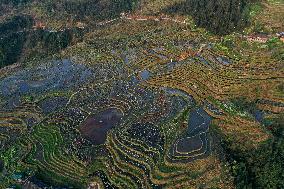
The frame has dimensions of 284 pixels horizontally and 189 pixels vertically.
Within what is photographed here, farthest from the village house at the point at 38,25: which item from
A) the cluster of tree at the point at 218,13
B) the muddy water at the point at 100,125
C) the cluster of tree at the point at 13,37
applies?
the muddy water at the point at 100,125

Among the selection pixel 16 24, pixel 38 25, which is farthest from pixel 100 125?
pixel 16 24

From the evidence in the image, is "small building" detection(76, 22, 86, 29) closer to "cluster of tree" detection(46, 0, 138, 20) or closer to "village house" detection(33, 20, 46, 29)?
"cluster of tree" detection(46, 0, 138, 20)

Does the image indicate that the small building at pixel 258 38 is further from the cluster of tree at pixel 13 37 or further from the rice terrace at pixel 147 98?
the cluster of tree at pixel 13 37

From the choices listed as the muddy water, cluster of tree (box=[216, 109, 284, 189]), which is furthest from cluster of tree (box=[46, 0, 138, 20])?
cluster of tree (box=[216, 109, 284, 189])

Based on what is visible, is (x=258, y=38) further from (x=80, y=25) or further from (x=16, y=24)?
(x=16, y=24)

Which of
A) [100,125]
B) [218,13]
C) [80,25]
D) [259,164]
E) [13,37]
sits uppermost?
[218,13]
